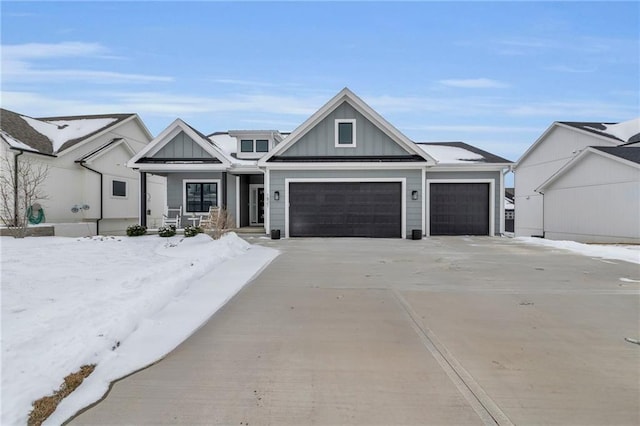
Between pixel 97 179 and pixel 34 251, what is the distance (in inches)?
443

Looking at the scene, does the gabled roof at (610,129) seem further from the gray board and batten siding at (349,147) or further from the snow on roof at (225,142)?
the snow on roof at (225,142)

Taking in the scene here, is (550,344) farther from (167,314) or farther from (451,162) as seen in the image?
(451,162)

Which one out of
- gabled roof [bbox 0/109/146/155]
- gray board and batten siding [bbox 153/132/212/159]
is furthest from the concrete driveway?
gabled roof [bbox 0/109/146/155]

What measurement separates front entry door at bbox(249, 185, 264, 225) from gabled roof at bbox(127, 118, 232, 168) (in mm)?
3414

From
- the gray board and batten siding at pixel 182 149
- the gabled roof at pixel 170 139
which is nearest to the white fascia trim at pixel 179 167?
the gabled roof at pixel 170 139

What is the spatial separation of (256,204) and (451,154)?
10546 millimetres

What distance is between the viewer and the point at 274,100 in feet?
90.3

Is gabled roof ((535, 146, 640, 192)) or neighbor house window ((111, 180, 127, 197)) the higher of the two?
gabled roof ((535, 146, 640, 192))

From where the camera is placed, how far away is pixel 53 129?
18.8m

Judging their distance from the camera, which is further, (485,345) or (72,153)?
(72,153)

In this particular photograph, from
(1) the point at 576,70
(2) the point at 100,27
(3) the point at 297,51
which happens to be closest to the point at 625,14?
(1) the point at 576,70

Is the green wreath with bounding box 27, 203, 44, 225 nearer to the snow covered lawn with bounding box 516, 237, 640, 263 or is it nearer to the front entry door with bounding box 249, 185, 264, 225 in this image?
the front entry door with bounding box 249, 185, 264, 225

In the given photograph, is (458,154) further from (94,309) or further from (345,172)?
(94,309)

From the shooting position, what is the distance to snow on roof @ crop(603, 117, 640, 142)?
823 inches
